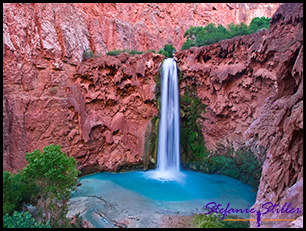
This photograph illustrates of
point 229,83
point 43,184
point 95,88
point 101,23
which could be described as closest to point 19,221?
point 43,184

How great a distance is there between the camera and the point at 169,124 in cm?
1625

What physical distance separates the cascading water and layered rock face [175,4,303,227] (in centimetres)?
132

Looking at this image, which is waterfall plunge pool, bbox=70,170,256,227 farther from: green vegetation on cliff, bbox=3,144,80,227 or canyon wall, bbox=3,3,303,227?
canyon wall, bbox=3,3,303,227

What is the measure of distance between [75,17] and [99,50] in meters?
3.99

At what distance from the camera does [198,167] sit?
15484 mm

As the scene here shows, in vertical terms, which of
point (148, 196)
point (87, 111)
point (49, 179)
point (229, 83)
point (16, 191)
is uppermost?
point (229, 83)

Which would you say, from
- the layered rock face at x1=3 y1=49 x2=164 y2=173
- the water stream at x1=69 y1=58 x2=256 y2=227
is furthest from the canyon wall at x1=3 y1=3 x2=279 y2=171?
the water stream at x1=69 y1=58 x2=256 y2=227

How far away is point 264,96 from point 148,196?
1121cm

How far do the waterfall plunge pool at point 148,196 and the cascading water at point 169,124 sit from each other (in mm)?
1356

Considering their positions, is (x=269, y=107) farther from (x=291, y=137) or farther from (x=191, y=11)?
(x=191, y=11)

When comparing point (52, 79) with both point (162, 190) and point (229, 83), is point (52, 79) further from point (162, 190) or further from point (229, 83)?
point (229, 83)

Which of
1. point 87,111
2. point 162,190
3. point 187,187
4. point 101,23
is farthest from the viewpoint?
point 101,23

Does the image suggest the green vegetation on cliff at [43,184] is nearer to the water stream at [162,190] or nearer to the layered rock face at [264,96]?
the water stream at [162,190]

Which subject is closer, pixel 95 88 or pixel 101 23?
pixel 95 88
